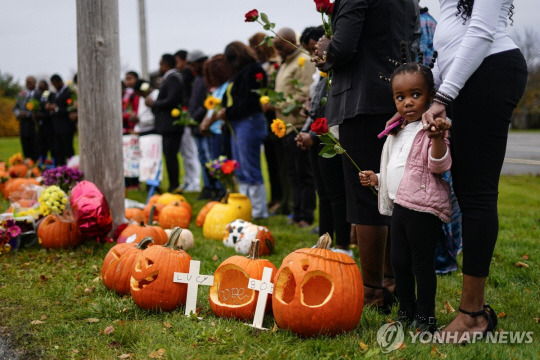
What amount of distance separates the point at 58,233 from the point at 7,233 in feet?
1.55

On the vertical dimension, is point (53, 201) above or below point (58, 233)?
above

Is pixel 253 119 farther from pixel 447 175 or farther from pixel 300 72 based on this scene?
pixel 447 175

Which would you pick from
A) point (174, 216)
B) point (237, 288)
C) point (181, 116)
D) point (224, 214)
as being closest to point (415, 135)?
point (237, 288)

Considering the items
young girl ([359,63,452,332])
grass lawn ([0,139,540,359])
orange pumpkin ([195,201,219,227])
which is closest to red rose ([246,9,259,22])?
young girl ([359,63,452,332])

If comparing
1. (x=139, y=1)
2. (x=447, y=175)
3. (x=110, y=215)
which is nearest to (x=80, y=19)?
(x=110, y=215)

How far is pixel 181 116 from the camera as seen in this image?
8.43 m

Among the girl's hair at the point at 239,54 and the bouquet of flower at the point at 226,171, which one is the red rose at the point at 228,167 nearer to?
the bouquet of flower at the point at 226,171

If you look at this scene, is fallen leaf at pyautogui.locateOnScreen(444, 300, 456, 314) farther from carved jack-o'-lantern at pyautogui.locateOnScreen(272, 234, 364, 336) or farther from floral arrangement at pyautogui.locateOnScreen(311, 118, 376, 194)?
floral arrangement at pyautogui.locateOnScreen(311, 118, 376, 194)

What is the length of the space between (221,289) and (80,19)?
3.38m

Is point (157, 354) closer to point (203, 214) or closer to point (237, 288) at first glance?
point (237, 288)

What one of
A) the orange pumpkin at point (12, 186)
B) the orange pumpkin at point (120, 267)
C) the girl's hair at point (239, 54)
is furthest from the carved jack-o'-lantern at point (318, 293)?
the orange pumpkin at point (12, 186)

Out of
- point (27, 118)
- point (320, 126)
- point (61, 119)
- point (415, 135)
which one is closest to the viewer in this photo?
point (415, 135)

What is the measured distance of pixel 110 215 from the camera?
5289 millimetres

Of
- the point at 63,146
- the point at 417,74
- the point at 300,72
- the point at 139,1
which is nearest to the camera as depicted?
the point at 417,74
